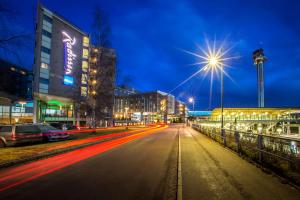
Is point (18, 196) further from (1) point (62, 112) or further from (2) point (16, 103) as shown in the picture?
(1) point (62, 112)

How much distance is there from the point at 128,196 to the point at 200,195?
5.48 feet

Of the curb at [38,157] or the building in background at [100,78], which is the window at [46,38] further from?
the curb at [38,157]

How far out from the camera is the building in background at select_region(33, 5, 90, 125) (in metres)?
64.6

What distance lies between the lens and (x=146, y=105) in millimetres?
178750

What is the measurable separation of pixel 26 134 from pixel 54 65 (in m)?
53.5

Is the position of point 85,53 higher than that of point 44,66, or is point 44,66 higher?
point 85,53

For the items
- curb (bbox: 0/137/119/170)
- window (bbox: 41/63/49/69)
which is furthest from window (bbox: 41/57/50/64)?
curb (bbox: 0/137/119/170)

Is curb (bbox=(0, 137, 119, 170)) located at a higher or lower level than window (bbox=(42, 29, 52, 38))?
lower

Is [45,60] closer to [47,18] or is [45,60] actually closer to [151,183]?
[47,18]

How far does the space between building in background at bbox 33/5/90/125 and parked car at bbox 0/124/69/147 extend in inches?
1541

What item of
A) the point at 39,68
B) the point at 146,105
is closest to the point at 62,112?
the point at 39,68

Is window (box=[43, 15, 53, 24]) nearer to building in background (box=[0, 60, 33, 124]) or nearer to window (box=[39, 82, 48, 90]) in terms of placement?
building in background (box=[0, 60, 33, 124])

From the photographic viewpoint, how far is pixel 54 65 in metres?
69.7

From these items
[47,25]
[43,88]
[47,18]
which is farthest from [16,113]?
[47,18]
